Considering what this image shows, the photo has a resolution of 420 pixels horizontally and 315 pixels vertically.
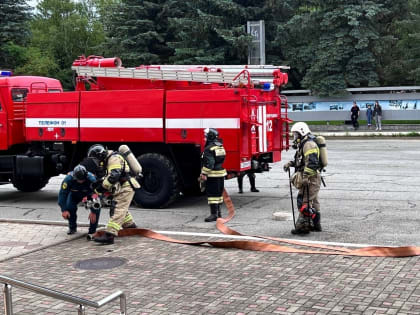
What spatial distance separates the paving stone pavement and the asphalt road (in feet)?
4.97

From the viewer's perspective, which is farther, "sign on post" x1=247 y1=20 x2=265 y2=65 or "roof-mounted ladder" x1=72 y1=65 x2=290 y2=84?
"sign on post" x1=247 y1=20 x2=265 y2=65

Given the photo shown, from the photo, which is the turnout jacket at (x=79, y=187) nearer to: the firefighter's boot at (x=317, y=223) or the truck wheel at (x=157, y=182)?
the truck wheel at (x=157, y=182)

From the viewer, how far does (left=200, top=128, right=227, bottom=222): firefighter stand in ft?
34.7

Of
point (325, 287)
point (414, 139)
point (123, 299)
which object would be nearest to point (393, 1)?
point (414, 139)

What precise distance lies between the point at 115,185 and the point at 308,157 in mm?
2911

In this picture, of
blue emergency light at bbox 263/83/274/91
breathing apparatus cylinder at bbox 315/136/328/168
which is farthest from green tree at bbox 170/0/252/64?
breathing apparatus cylinder at bbox 315/136/328/168

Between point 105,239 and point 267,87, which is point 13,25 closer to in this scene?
point 267,87

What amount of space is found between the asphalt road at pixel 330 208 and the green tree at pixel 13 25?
88.1 ft

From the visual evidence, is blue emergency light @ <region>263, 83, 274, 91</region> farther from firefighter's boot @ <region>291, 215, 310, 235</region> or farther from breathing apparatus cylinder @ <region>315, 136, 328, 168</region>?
firefighter's boot @ <region>291, 215, 310, 235</region>

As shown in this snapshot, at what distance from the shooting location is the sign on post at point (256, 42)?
35594 mm

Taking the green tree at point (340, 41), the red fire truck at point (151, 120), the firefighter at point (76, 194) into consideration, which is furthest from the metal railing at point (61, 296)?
the green tree at point (340, 41)

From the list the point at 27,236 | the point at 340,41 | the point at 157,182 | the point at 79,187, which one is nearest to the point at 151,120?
the point at 157,182

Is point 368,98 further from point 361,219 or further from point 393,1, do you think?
point 361,219

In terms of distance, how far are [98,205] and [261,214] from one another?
10.8 feet
